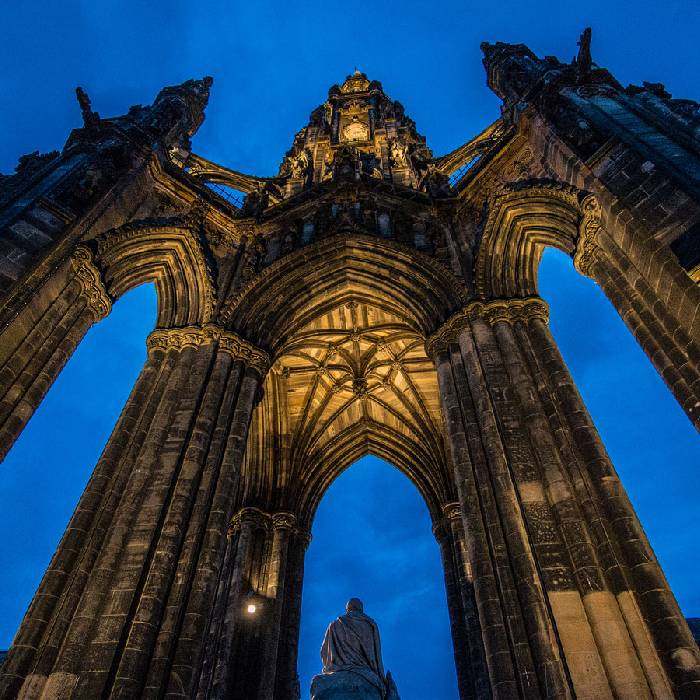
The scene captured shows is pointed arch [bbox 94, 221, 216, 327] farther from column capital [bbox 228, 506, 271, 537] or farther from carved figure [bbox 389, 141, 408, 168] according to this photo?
carved figure [bbox 389, 141, 408, 168]

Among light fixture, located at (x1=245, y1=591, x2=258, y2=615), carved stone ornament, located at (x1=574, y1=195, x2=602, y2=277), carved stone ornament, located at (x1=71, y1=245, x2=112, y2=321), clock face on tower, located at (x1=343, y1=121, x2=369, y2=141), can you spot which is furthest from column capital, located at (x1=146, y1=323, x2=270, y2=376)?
clock face on tower, located at (x1=343, y1=121, x2=369, y2=141)

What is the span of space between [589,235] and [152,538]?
328 inches

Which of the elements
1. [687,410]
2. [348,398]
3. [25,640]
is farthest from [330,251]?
[25,640]

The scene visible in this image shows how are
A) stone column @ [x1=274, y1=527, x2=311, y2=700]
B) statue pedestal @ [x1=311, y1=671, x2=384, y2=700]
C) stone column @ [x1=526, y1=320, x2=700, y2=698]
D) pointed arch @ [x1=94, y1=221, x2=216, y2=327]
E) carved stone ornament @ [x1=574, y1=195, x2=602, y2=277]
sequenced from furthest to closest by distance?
stone column @ [x1=274, y1=527, x2=311, y2=700] < pointed arch @ [x1=94, y1=221, x2=216, y2=327] < carved stone ornament @ [x1=574, y1=195, x2=602, y2=277] < stone column @ [x1=526, y1=320, x2=700, y2=698] < statue pedestal @ [x1=311, y1=671, x2=384, y2=700]

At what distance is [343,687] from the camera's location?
4844mm

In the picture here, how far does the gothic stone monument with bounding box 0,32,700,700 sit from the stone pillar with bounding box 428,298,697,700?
3 cm

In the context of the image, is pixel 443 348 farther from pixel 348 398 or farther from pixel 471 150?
pixel 471 150

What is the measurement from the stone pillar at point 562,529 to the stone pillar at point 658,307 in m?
1.30

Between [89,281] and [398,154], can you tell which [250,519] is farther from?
[398,154]

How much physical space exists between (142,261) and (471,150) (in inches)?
507

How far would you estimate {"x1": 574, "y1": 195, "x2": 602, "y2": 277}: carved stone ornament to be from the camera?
28.7 feet

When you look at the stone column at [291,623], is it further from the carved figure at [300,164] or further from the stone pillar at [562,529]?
the carved figure at [300,164]

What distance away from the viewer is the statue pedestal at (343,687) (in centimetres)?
478

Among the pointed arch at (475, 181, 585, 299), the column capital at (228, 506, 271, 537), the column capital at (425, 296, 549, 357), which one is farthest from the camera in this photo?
the column capital at (228, 506, 271, 537)
